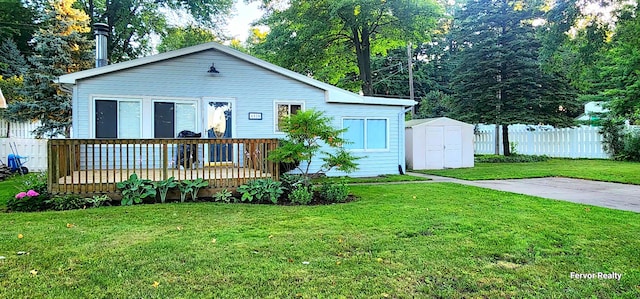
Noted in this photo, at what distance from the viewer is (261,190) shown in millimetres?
7371

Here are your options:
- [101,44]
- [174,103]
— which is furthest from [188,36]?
[174,103]

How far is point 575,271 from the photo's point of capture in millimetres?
3459

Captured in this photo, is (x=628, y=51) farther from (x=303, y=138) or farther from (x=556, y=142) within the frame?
(x=556, y=142)

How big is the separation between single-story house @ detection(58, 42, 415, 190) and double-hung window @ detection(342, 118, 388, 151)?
0.03 meters

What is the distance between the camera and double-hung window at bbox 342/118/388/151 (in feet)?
38.1

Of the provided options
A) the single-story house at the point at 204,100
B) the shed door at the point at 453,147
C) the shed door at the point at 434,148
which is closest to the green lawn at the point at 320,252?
the single-story house at the point at 204,100

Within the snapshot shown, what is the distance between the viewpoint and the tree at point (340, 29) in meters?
15.6

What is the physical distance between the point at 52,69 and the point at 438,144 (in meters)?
14.6

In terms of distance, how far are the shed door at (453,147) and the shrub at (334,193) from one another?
8.14 m

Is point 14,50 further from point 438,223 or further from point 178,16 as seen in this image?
point 438,223

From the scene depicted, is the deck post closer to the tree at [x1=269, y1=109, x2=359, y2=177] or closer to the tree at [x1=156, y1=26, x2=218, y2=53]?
the tree at [x1=269, y1=109, x2=359, y2=177]

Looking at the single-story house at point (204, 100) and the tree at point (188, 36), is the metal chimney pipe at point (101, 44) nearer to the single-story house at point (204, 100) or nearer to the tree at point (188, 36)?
the single-story house at point (204, 100)

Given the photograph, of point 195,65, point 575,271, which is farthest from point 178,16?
point 575,271

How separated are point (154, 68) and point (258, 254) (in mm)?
7354
